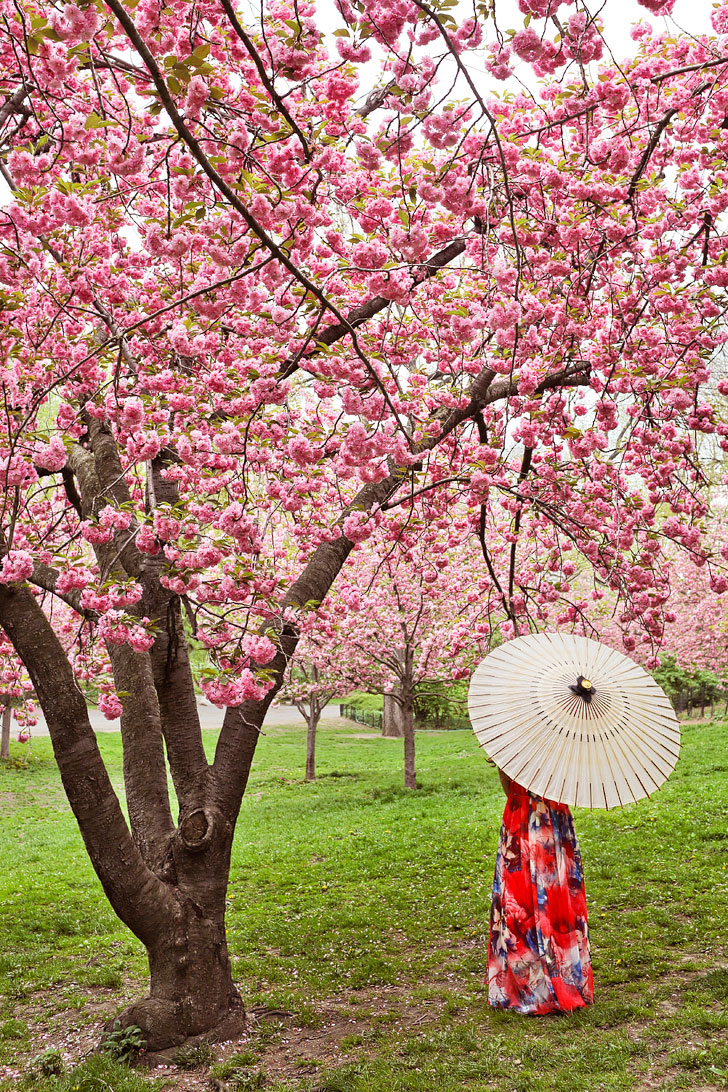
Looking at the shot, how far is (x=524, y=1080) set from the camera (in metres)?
3.30

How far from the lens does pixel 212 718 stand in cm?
2844

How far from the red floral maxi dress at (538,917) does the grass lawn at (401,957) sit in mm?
124

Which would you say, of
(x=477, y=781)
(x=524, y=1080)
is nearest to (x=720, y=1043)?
(x=524, y=1080)

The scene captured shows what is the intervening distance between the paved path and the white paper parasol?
2052 cm

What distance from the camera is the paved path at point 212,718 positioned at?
24277mm

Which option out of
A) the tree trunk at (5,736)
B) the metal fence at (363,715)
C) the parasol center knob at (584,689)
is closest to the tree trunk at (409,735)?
the parasol center knob at (584,689)

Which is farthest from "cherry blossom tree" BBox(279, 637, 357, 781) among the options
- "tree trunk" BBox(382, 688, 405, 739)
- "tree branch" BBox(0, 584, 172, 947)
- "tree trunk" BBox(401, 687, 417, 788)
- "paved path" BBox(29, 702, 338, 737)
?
"tree branch" BBox(0, 584, 172, 947)

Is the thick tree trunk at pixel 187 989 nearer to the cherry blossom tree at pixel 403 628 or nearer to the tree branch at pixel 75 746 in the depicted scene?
the tree branch at pixel 75 746

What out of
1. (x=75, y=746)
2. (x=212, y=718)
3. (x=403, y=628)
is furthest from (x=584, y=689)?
(x=212, y=718)

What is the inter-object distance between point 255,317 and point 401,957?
4463 mm

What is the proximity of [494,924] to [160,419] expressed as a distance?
10.7 ft

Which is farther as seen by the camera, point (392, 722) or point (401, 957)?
point (392, 722)

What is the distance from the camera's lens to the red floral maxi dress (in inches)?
156

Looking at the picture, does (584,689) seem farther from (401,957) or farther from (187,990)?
(187,990)
